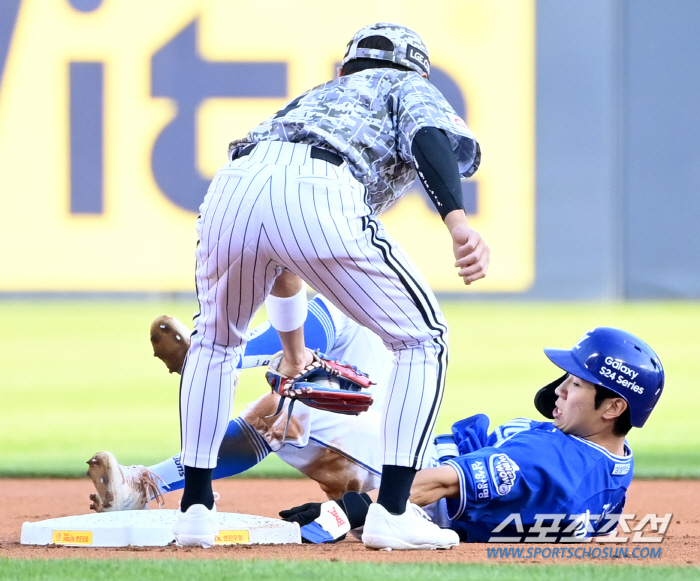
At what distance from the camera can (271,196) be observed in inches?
76.7

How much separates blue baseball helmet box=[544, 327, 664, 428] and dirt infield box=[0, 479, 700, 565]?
322 millimetres

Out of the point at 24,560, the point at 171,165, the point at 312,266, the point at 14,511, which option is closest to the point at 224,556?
the point at 24,560

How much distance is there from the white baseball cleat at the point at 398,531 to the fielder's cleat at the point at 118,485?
2.54ft

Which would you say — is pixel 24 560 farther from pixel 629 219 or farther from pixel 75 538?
pixel 629 219

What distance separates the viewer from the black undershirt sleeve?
6.42 ft

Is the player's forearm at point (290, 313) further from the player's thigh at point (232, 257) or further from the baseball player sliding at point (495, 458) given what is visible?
the player's thigh at point (232, 257)

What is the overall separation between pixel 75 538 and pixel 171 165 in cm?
612

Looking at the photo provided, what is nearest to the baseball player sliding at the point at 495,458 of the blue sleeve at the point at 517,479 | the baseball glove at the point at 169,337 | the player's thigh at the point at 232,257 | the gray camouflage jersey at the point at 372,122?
the blue sleeve at the point at 517,479

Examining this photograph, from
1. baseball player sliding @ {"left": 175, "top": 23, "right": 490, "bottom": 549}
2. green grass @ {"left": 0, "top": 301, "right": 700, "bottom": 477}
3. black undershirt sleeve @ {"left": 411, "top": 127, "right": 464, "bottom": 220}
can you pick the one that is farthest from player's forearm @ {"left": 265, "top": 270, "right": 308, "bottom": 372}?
green grass @ {"left": 0, "top": 301, "right": 700, "bottom": 477}

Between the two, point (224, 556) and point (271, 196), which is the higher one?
point (271, 196)

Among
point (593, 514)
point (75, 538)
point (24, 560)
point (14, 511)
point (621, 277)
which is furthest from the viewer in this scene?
point (621, 277)

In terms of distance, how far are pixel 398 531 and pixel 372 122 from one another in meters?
0.78

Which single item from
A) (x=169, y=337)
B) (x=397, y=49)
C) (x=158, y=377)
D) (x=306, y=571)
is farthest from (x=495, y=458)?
(x=158, y=377)

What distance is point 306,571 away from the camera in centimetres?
179
